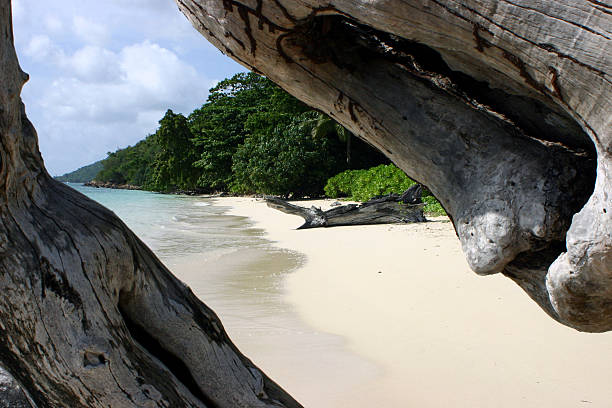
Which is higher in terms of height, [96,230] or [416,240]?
[96,230]

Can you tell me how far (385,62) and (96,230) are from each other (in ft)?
3.64

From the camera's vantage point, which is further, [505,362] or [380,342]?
[380,342]

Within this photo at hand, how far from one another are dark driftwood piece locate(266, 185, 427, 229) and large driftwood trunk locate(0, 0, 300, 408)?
1000cm

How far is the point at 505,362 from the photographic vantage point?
11.3 ft

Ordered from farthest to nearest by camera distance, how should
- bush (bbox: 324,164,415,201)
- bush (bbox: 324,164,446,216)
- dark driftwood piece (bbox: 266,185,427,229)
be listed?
bush (bbox: 324,164,415,201)
bush (bbox: 324,164,446,216)
dark driftwood piece (bbox: 266,185,427,229)

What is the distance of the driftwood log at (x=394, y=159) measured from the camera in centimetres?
125

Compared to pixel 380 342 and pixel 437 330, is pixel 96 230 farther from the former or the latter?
pixel 437 330

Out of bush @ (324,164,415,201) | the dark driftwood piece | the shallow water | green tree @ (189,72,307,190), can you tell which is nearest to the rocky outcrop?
the shallow water

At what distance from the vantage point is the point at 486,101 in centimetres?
170

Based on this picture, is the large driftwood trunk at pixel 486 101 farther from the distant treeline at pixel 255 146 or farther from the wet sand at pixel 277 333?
the distant treeline at pixel 255 146

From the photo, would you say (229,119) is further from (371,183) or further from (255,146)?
(371,183)

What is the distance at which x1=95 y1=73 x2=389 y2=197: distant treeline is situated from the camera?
2569 cm

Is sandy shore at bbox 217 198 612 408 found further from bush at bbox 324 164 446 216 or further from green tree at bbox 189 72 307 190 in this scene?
green tree at bbox 189 72 307 190

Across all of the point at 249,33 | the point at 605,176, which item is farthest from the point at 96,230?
the point at 605,176
